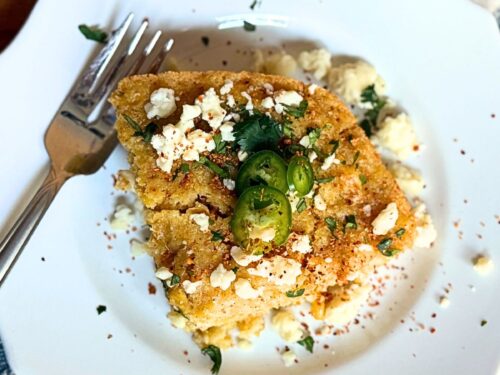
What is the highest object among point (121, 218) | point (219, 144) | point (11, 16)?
point (219, 144)

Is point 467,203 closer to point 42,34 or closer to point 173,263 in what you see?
point 173,263

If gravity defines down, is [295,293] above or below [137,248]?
above

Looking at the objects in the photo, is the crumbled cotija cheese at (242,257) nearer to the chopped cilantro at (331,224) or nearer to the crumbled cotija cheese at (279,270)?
the crumbled cotija cheese at (279,270)

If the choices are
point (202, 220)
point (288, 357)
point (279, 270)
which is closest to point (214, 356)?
point (288, 357)

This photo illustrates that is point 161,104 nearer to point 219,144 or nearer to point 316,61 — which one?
point 219,144

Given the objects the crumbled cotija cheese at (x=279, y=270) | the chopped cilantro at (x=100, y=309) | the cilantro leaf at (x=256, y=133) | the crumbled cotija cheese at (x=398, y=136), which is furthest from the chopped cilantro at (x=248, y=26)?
the chopped cilantro at (x=100, y=309)

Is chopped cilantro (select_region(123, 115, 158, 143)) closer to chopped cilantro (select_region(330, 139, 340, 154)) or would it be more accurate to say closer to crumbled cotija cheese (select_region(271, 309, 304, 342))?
chopped cilantro (select_region(330, 139, 340, 154))

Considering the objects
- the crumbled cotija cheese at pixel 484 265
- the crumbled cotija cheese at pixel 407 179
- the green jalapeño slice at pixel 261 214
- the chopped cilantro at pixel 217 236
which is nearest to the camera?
the green jalapeño slice at pixel 261 214
